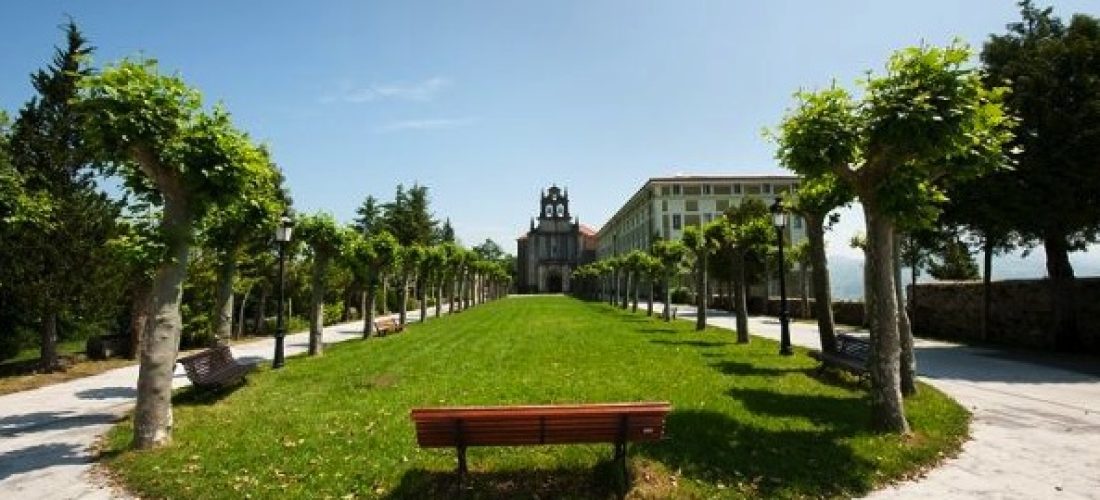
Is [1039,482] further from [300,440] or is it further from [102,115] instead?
[102,115]

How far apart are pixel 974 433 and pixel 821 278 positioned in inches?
302

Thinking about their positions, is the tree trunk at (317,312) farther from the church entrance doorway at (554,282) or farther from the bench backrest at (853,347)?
the church entrance doorway at (554,282)

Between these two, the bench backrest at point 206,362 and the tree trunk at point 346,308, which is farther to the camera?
the tree trunk at point 346,308

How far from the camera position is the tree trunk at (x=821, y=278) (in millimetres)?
16953

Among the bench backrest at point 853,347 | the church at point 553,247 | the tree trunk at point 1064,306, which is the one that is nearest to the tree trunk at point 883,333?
the bench backrest at point 853,347

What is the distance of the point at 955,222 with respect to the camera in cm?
2498

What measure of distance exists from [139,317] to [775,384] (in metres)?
19.5

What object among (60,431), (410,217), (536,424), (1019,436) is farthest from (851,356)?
(410,217)

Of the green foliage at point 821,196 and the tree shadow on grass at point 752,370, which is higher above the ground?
the green foliage at point 821,196

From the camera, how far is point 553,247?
427 ft

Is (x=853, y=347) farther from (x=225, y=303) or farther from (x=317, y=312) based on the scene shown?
(x=317, y=312)

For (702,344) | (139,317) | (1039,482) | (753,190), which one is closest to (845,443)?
(1039,482)

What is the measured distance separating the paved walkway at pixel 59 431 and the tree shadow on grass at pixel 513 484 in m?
3.31

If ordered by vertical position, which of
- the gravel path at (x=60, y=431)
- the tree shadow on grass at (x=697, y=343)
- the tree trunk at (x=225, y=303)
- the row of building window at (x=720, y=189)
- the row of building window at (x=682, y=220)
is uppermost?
the row of building window at (x=720, y=189)
